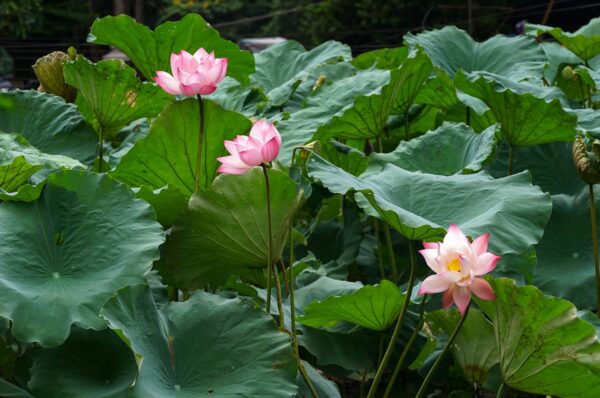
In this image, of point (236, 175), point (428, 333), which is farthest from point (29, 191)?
point (428, 333)

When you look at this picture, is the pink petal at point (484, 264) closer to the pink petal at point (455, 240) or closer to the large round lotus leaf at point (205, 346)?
the pink petal at point (455, 240)

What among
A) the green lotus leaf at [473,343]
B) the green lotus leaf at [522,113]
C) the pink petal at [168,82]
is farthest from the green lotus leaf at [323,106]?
the green lotus leaf at [473,343]

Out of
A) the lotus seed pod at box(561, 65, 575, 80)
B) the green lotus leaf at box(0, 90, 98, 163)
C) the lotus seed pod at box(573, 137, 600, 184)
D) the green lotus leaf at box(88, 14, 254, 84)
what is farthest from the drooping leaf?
the lotus seed pod at box(561, 65, 575, 80)

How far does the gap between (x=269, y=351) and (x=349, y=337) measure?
251mm

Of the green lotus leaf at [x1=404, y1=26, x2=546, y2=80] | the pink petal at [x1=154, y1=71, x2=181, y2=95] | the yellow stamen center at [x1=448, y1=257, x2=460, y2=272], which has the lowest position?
the green lotus leaf at [x1=404, y1=26, x2=546, y2=80]

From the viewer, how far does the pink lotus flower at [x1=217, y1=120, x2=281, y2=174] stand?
92 centimetres

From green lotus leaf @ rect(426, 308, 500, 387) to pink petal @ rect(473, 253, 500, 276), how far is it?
0.19 metres

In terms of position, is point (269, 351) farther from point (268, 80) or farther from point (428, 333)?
point (268, 80)

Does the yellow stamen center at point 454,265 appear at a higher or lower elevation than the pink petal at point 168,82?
lower

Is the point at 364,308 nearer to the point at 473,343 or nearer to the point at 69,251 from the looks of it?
the point at 473,343

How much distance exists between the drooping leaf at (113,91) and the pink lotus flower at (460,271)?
2.20ft

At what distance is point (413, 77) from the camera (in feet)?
4.62

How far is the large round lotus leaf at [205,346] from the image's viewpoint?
33.4 inches

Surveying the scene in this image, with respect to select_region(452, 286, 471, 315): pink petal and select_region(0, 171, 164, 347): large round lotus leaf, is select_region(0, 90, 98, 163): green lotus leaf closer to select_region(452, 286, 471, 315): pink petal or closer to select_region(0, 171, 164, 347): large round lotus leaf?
select_region(0, 171, 164, 347): large round lotus leaf
